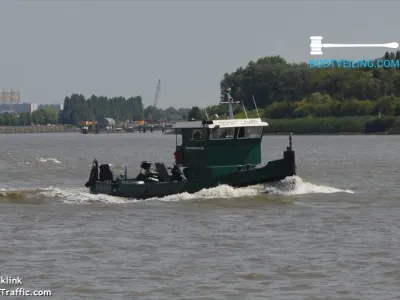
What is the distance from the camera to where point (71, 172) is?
284 feet

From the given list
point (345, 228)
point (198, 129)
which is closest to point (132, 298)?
point (345, 228)

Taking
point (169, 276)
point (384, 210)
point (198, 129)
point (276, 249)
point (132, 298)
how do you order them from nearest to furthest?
point (132, 298), point (169, 276), point (276, 249), point (384, 210), point (198, 129)

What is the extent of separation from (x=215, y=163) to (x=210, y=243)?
15806mm

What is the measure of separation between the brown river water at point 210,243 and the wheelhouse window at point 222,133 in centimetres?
237

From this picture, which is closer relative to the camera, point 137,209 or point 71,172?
point 137,209

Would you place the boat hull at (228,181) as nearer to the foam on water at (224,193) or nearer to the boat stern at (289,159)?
the boat stern at (289,159)

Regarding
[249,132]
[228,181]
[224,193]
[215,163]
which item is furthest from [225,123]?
[224,193]

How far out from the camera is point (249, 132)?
170 ft

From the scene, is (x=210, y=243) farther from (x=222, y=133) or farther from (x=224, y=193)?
(x=222, y=133)

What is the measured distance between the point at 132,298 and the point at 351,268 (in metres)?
6.82

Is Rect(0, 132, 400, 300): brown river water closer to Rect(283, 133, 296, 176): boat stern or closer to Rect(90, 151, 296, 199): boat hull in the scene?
Rect(90, 151, 296, 199): boat hull

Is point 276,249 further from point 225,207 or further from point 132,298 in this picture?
point 225,207

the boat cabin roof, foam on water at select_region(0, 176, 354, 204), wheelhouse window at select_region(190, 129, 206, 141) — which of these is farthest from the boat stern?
wheelhouse window at select_region(190, 129, 206, 141)

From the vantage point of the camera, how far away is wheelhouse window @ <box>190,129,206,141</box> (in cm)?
5168
